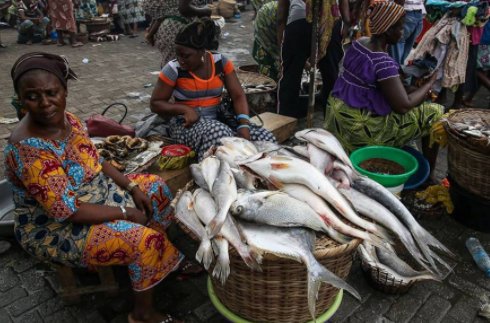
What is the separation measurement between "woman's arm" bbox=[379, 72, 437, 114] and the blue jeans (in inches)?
115

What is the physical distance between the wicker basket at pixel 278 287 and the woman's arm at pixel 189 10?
124 inches

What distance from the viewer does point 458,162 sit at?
3449 mm

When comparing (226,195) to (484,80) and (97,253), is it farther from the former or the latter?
(484,80)

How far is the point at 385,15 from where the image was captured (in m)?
3.32

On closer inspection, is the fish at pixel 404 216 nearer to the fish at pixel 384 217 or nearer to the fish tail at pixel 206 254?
the fish at pixel 384 217

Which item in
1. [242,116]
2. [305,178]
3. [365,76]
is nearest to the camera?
[305,178]

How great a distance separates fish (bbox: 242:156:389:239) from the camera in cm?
217

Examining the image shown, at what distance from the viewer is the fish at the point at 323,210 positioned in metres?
2.08

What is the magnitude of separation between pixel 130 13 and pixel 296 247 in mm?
12048

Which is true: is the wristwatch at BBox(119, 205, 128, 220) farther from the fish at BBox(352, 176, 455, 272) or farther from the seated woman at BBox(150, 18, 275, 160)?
the fish at BBox(352, 176, 455, 272)

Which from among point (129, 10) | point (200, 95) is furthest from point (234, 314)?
point (129, 10)

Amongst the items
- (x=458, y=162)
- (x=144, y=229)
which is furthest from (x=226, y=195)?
(x=458, y=162)

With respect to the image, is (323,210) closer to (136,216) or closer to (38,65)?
(136,216)

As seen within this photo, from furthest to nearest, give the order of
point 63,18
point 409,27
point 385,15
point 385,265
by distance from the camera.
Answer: point 63,18
point 409,27
point 385,15
point 385,265
